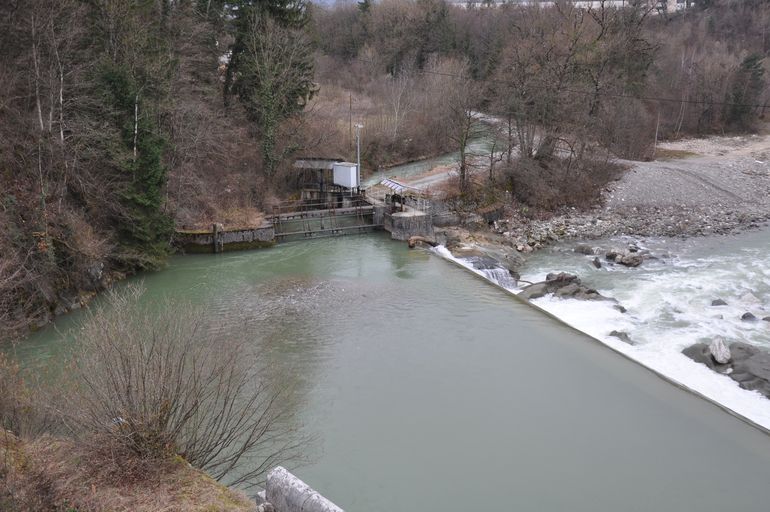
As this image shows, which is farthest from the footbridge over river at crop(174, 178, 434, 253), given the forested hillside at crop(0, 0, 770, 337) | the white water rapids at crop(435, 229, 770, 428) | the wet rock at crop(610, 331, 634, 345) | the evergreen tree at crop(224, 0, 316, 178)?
the wet rock at crop(610, 331, 634, 345)

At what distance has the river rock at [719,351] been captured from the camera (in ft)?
50.0

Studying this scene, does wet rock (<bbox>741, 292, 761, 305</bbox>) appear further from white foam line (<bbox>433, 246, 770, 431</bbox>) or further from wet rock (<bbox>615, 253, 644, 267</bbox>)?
wet rock (<bbox>615, 253, 644, 267</bbox>)

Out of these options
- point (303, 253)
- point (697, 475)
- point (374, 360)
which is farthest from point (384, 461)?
point (303, 253)

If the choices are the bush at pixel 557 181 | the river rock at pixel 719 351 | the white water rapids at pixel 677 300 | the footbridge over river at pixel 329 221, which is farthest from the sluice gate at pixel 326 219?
the river rock at pixel 719 351

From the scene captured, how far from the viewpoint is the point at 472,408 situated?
13.3m

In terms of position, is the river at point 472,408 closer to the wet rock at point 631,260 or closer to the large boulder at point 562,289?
the large boulder at point 562,289

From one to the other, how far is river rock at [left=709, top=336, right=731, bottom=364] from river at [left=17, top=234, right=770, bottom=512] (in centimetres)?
202

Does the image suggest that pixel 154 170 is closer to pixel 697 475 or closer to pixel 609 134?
pixel 697 475

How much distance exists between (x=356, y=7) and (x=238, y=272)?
62137 mm

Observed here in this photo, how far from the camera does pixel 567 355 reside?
1602cm

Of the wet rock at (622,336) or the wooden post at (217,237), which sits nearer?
the wet rock at (622,336)

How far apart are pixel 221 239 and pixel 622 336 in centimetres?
1673

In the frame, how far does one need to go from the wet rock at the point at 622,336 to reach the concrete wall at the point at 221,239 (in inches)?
609

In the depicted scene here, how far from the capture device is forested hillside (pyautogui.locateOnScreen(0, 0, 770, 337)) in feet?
59.9
